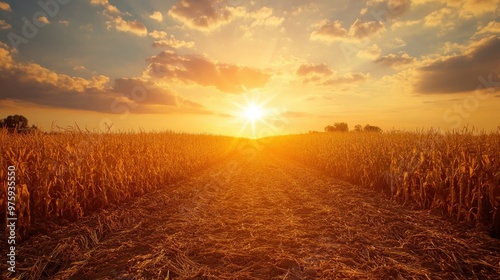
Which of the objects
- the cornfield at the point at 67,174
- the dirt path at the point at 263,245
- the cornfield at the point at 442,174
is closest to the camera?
the dirt path at the point at 263,245

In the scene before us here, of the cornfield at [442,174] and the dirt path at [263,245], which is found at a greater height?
the cornfield at [442,174]

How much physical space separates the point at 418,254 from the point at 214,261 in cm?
391

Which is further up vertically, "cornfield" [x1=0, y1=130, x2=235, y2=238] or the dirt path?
"cornfield" [x1=0, y1=130, x2=235, y2=238]

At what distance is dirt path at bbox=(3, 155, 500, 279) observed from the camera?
462 centimetres

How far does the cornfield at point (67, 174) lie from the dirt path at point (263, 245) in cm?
66

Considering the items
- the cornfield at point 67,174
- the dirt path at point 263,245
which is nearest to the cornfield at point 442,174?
the dirt path at point 263,245

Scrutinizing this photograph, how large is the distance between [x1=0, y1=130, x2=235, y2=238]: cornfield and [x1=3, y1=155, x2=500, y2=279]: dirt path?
66 centimetres

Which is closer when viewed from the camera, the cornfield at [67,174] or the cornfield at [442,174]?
the cornfield at [67,174]

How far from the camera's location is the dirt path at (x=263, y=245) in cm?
462

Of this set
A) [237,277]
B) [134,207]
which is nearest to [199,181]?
[134,207]

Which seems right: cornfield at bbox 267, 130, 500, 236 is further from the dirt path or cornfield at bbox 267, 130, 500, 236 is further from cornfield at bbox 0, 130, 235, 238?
cornfield at bbox 0, 130, 235, 238

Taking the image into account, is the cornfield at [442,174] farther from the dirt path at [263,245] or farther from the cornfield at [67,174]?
the cornfield at [67,174]

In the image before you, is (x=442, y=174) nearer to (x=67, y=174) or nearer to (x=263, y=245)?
(x=263, y=245)

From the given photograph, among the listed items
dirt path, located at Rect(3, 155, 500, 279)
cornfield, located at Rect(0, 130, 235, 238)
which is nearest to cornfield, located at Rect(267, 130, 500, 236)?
dirt path, located at Rect(3, 155, 500, 279)
